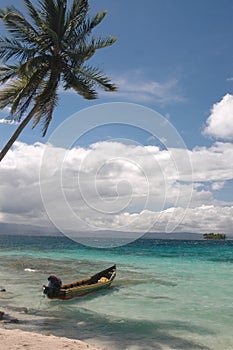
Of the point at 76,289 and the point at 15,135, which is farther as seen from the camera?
the point at 76,289

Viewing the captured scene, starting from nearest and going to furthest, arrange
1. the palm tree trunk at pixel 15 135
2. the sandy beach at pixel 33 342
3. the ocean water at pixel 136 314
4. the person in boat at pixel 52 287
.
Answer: the sandy beach at pixel 33 342, the ocean water at pixel 136 314, the palm tree trunk at pixel 15 135, the person in boat at pixel 52 287

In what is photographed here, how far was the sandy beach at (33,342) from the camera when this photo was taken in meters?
7.59

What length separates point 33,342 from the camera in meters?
7.98

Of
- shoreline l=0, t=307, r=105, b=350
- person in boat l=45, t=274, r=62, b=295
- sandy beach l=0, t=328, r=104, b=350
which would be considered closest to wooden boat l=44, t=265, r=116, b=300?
person in boat l=45, t=274, r=62, b=295

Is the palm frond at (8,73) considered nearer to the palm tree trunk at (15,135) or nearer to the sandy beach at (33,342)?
the palm tree trunk at (15,135)

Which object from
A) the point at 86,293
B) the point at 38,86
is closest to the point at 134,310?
the point at 86,293

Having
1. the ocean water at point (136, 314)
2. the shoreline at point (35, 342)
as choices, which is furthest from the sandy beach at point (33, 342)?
the ocean water at point (136, 314)

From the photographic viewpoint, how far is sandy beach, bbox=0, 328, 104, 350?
759 centimetres

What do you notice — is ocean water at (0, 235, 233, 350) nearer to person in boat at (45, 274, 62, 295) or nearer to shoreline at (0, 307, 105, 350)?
person in boat at (45, 274, 62, 295)

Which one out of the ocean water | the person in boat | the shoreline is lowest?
the ocean water

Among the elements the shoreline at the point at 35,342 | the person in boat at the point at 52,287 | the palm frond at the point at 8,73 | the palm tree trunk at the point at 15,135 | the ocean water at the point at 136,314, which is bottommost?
the ocean water at the point at 136,314

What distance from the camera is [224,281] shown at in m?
22.3

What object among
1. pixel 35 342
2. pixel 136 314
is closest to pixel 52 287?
pixel 136 314

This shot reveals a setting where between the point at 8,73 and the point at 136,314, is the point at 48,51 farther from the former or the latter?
the point at 136,314
